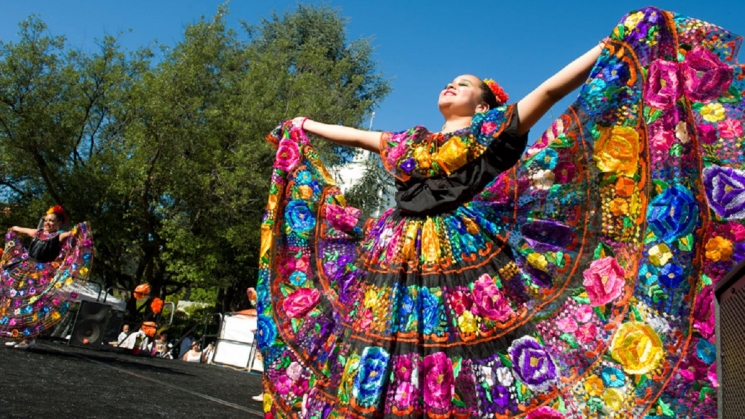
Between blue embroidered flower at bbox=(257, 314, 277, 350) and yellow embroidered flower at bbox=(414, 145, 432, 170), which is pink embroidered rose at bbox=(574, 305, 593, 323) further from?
blue embroidered flower at bbox=(257, 314, 277, 350)

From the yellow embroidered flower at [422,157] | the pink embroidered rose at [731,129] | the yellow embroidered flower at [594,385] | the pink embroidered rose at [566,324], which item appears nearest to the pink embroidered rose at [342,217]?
the yellow embroidered flower at [422,157]

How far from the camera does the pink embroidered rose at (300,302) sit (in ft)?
8.72

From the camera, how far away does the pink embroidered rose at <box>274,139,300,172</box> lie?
10.1ft

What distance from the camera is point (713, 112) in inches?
73.4

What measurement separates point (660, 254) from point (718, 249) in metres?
0.15

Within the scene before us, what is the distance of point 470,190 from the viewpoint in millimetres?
2283

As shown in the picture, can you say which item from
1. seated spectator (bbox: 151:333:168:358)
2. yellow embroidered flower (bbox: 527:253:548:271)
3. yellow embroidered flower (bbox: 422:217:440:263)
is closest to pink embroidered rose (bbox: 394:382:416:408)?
yellow embroidered flower (bbox: 422:217:440:263)

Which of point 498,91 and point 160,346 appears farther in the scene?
point 160,346

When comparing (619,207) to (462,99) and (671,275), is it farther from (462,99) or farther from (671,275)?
(462,99)

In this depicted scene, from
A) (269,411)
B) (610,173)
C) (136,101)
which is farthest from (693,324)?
(136,101)

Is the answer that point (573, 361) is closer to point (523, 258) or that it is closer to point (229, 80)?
point (523, 258)

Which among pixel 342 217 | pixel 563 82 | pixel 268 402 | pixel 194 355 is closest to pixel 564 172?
pixel 563 82

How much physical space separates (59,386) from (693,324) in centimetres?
387

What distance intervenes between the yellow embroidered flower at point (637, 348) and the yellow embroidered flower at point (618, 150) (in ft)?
1.56
